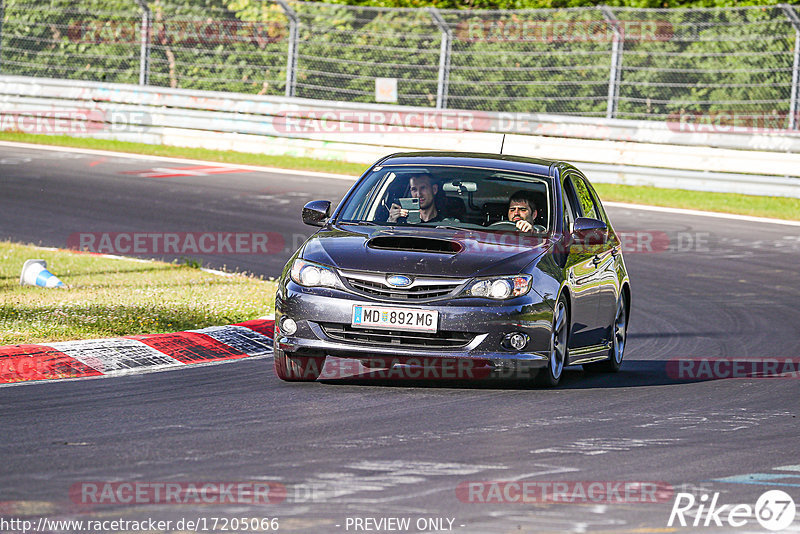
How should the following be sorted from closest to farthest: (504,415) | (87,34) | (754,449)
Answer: (754,449) → (504,415) → (87,34)

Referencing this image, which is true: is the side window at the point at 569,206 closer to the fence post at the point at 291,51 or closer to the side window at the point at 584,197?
the side window at the point at 584,197

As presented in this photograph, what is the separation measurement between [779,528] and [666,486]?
0.74 meters

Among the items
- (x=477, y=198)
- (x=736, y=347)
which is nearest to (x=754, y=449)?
(x=477, y=198)

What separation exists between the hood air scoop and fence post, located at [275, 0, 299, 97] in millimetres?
17926

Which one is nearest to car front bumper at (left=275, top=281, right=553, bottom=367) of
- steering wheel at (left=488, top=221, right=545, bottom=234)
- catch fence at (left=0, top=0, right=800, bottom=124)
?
steering wheel at (left=488, top=221, right=545, bottom=234)

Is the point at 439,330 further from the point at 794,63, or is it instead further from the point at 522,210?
the point at 794,63

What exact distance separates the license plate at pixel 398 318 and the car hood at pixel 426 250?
0.24 metres

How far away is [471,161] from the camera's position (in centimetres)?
1030

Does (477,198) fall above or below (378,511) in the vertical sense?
above

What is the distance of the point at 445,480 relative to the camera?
Answer: 6.23 meters

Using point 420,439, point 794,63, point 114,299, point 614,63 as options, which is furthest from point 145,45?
point 420,439

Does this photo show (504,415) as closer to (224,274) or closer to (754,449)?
(754,449)

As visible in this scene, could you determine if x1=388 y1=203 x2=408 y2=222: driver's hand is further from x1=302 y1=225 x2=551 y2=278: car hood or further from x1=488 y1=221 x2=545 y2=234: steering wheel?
x1=488 y1=221 x2=545 y2=234: steering wheel

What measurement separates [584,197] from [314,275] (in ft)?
9.69
